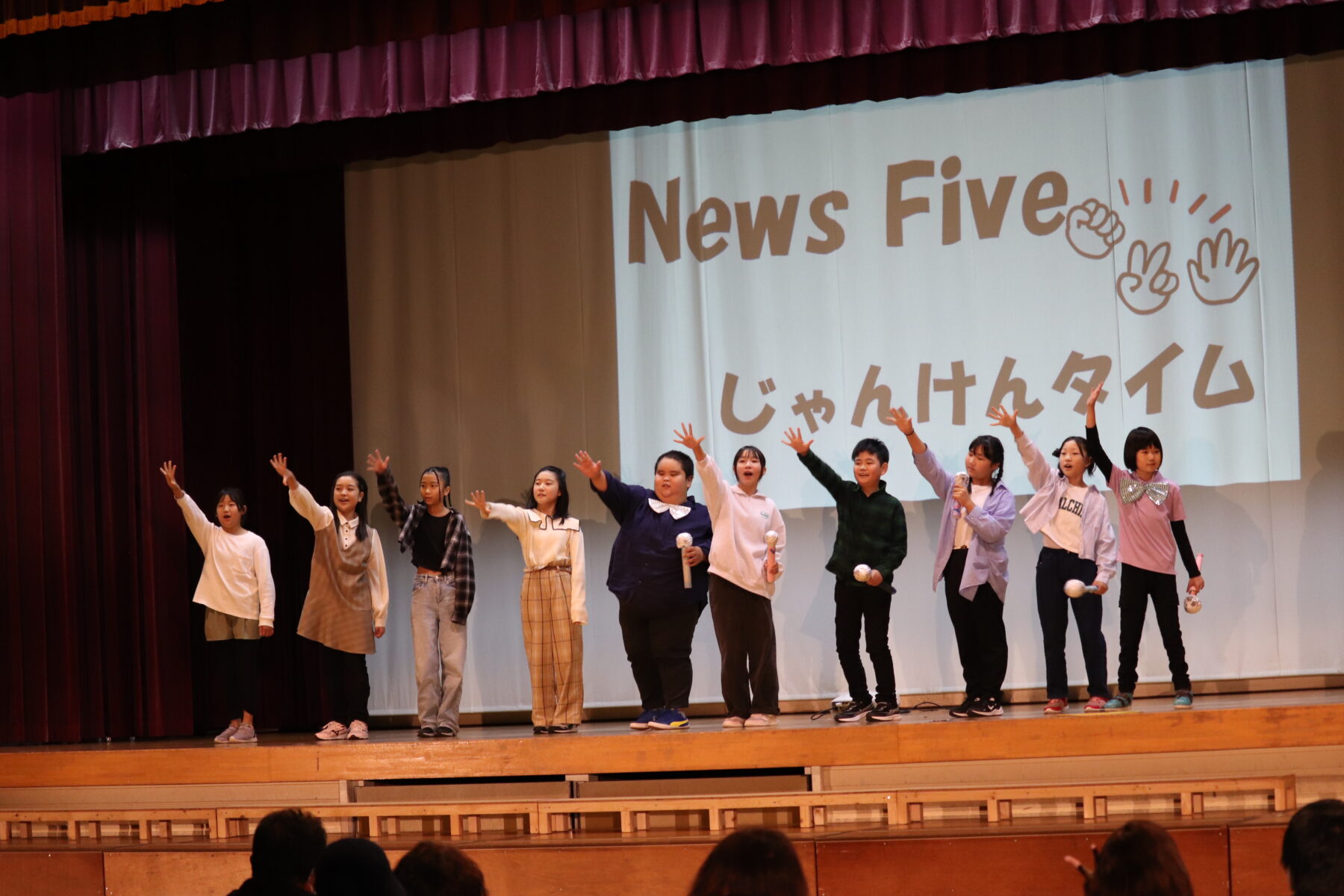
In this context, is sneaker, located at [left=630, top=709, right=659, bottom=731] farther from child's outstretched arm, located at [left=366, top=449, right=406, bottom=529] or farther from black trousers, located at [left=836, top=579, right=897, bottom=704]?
child's outstretched arm, located at [left=366, top=449, right=406, bottom=529]

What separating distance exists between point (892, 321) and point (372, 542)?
9.52 feet

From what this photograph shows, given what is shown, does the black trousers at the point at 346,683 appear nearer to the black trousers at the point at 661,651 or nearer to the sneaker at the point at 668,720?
the black trousers at the point at 661,651

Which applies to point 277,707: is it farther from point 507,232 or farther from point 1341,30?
point 1341,30

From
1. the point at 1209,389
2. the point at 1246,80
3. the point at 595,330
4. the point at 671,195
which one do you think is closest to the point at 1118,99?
the point at 1246,80

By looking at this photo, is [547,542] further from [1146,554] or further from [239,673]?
[1146,554]

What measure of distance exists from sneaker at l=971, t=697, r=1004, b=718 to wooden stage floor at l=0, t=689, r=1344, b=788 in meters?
0.08

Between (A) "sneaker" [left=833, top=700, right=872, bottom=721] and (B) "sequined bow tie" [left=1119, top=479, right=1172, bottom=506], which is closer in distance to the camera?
(B) "sequined bow tie" [left=1119, top=479, right=1172, bottom=506]

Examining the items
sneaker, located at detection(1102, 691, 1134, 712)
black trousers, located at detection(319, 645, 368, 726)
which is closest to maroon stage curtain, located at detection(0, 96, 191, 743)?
black trousers, located at detection(319, 645, 368, 726)

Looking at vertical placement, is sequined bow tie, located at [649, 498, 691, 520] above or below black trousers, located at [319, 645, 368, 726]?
above

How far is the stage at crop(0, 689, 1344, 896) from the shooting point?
17.1 ft

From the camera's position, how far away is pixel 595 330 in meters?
7.61

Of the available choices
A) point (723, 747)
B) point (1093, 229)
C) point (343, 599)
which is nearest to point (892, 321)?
point (1093, 229)

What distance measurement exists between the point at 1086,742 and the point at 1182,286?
8.66ft

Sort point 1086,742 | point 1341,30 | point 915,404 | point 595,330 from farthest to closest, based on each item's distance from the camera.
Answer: point 595,330 < point 915,404 < point 1341,30 < point 1086,742
